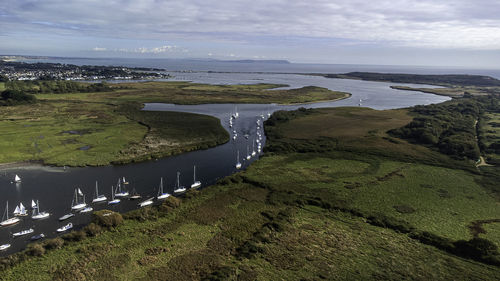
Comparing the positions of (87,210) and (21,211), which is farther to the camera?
(87,210)

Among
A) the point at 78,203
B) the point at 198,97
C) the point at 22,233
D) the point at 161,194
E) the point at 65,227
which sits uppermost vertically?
the point at 198,97

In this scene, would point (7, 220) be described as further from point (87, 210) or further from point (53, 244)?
point (53, 244)

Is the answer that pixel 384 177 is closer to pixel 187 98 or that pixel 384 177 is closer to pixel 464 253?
pixel 464 253

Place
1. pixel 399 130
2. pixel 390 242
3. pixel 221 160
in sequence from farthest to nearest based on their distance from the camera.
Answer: pixel 399 130
pixel 221 160
pixel 390 242

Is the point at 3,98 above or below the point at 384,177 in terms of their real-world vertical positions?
above

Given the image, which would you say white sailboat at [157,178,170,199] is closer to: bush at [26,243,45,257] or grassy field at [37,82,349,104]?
bush at [26,243,45,257]

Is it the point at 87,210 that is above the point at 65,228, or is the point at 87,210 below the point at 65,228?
above

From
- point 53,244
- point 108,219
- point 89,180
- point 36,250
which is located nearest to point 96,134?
point 89,180

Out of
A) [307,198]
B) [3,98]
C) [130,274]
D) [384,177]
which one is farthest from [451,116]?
[3,98]
